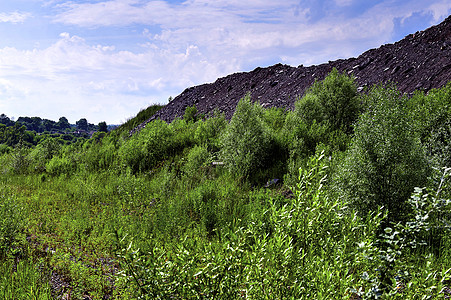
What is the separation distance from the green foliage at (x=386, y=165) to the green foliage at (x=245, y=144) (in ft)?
11.4

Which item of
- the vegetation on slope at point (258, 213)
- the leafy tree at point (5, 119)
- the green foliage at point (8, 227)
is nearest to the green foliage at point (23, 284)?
the vegetation on slope at point (258, 213)

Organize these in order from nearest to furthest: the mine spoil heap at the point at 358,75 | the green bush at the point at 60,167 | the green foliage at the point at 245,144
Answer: the green foliage at the point at 245,144, the green bush at the point at 60,167, the mine spoil heap at the point at 358,75

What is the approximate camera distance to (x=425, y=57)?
12344 mm

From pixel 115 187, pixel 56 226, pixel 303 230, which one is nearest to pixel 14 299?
pixel 56 226

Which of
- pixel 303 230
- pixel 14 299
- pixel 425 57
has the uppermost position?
pixel 425 57

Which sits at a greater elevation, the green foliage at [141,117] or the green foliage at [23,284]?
the green foliage at [141,117]

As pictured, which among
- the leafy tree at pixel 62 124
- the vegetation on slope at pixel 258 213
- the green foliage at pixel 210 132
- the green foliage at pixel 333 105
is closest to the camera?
the vegetation on slope at pixel 258 213

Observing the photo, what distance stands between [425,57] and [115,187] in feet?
47.7

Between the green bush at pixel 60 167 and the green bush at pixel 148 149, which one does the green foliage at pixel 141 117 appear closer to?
the green bush at pixel 60 167

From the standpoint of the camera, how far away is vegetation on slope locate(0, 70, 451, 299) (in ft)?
7.09

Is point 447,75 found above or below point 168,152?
above

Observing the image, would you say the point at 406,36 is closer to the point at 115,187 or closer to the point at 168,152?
Answer: the point at 168,152

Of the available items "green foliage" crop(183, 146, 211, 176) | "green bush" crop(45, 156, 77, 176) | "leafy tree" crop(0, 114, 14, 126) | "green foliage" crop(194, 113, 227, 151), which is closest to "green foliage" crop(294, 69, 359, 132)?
"green foliage" crop(194, 113, 227, 151)

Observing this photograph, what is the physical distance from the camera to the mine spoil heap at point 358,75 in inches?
453
